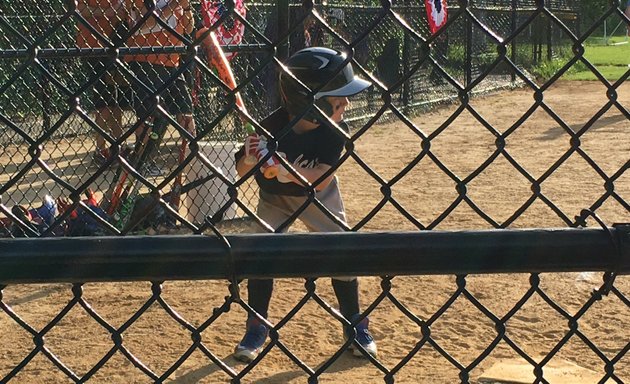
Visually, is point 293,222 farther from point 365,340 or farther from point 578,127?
point 578,127

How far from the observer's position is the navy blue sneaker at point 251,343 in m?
3.79

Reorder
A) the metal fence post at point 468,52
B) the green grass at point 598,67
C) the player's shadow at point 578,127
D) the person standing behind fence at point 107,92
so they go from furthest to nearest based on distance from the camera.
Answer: the green grass at point 598,67 → the metal fence post at point 468,52 → the player's shadow at point 578,127 → the person standing behind fence at point 107,92

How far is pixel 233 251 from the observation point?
167 centimetres

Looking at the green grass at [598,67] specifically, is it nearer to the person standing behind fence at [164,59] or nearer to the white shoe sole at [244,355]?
the person standing behind fence at [164,59]

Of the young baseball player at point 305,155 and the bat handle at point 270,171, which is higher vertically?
the young baseball player at point 305,155

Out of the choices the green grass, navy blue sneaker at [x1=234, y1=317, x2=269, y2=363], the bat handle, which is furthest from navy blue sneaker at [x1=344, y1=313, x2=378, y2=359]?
the green grass

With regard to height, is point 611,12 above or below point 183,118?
below

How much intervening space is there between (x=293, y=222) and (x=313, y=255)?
75cm

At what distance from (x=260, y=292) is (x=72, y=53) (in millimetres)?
2525

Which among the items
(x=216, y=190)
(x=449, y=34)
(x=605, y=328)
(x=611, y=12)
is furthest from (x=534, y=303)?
(x=449, y=34)

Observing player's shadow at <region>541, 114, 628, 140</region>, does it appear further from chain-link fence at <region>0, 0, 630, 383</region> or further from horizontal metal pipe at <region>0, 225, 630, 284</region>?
horizontal metal pipe at <region>0, 225, 630, 284</region>

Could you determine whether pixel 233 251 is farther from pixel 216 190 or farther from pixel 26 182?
pixel 26 182

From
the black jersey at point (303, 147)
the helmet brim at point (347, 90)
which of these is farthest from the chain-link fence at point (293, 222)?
the helmet brim at point (347, 90)

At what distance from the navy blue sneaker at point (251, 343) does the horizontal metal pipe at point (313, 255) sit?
2171 mm
